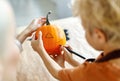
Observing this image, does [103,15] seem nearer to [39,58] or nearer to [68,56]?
[68,56]

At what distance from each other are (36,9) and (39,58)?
982 mm

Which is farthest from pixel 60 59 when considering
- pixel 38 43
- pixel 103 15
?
pixel 103 15

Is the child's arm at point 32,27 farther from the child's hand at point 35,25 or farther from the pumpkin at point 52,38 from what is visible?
the pumpkin at point 52,38

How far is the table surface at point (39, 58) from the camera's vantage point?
4.19ft

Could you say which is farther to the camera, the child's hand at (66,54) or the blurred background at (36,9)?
the blurred background at (36,9)

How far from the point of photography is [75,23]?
5.30 feet

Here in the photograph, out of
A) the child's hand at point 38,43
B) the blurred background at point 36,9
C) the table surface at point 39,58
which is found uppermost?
the blurred background at point 36,9

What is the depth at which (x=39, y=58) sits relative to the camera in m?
1.38

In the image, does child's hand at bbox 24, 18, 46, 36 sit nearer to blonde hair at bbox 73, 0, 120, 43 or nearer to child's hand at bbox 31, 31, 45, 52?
child's hand at bbox 31, 31, 45, 52

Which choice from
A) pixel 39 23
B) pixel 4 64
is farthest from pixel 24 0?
pixel 4 64

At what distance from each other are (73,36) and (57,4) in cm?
73

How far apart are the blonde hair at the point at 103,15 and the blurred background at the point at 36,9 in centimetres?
132

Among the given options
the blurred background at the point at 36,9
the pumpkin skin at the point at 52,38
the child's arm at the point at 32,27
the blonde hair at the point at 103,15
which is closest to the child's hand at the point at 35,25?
the child's arm at the point at 32,27

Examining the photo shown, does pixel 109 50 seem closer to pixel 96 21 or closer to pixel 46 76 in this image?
pixel 96 21
